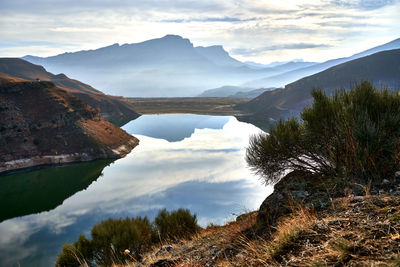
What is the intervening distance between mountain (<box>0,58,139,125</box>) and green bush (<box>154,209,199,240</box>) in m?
112

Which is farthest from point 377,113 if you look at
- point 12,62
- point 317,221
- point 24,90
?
point 12,62

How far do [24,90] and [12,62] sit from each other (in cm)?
13840

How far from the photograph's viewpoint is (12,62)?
587 ft

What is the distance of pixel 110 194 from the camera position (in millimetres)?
43750

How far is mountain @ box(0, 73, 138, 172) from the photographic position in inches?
2290

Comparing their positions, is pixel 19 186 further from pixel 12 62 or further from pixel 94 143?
pixel 12 62

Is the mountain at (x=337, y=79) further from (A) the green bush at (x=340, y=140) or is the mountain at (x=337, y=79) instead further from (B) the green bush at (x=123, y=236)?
(A) the green bush at (x=340, y=140)

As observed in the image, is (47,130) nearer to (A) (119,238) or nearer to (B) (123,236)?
(A) (119,238)

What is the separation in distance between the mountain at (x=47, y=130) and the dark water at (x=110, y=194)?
13.1 ft

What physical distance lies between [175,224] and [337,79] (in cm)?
12991

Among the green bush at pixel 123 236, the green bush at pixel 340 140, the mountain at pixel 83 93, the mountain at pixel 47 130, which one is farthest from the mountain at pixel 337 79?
the green bush at pixel 340 140

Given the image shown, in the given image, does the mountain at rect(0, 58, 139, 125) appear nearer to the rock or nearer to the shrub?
the shrub

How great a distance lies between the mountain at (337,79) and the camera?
112412mm

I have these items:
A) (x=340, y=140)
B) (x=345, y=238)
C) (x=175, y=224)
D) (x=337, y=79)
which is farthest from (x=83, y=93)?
(x=345, y=238)
